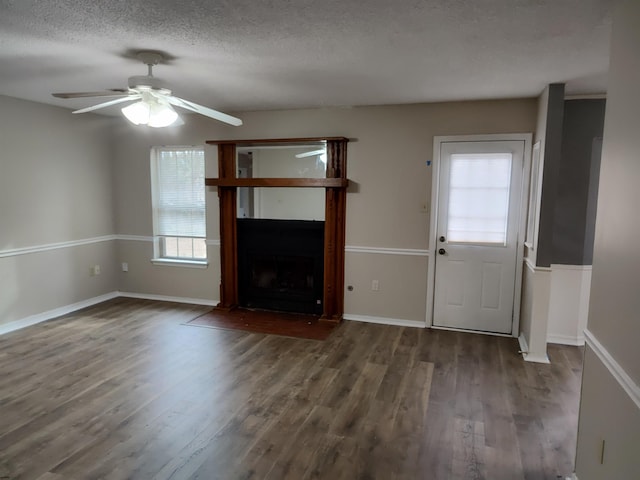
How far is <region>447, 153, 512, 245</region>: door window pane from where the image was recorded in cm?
407

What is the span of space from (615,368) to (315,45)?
2.26m

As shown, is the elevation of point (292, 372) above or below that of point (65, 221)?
below

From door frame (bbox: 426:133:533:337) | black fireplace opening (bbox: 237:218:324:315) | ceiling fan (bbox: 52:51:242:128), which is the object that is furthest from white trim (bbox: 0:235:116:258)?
door frame (bbox: 426:133:533:337)

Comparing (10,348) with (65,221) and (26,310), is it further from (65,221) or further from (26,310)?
(65,221)

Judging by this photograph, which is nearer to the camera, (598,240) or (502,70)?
(598,240)

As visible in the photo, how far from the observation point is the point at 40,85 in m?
3.58

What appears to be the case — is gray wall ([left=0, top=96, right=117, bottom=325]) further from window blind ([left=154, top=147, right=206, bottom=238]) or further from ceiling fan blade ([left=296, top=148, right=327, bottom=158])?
ceiling fan blade ([left=296, top=148, right=327, bottom=158])

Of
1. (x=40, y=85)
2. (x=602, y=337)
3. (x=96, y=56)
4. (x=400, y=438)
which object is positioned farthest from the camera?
(x=40, y=85)

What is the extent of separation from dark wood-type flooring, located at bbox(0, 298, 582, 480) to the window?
1341 mm

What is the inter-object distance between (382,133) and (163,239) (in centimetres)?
310

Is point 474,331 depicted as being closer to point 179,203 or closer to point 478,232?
point 478,232

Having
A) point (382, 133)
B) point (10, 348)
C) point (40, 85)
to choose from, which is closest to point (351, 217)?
point (382, 133)

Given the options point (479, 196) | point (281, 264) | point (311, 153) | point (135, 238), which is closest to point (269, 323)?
point (281, 264)

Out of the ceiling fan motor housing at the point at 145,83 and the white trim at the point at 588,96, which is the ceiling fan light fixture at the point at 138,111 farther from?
the white trim at the point at 588,96
